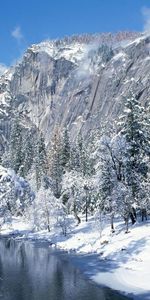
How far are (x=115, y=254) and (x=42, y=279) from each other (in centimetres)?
1035

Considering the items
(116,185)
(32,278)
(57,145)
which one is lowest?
(32,278)

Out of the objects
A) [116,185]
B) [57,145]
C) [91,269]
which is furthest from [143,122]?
[57,145]

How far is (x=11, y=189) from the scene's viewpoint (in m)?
18.5

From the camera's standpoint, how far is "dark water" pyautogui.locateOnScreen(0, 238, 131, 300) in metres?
34.9

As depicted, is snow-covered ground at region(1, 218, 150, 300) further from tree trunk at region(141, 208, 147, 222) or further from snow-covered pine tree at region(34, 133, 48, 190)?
snow-covered pine tree at region(34, 133, 48, 190)

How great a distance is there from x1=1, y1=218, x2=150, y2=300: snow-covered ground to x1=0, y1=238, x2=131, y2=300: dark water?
1.71 metres

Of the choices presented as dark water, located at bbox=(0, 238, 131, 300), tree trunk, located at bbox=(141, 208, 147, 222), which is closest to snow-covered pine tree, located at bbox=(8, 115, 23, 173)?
dark water, located at bbox=(0, 238, 131, 300)

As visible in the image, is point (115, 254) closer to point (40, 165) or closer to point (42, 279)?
point (42, 279)

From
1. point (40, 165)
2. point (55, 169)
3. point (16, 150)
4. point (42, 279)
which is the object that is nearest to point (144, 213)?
point (42, 279)

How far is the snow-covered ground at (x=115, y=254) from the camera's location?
3831 centimetres

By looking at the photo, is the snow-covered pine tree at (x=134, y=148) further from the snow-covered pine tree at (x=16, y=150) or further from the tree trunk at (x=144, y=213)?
the snow-covered pine tree at (x=16, y=150)

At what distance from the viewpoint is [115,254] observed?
158 ft

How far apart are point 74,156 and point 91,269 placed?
53.5m

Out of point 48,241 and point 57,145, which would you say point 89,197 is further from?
point 57,145
